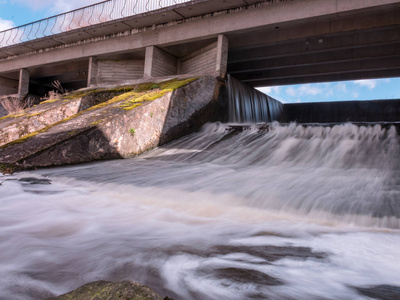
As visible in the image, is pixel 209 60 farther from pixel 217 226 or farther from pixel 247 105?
pixel 217 226

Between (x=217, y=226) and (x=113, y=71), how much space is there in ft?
48.7

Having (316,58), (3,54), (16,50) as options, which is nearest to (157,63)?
(316,58)

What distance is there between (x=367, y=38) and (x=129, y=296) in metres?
13.3

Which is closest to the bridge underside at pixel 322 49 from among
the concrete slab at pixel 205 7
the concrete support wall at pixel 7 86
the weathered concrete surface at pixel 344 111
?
the concrete slab at pixel 205 7

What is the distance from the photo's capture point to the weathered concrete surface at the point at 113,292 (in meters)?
1.21

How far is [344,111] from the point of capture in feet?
50.6

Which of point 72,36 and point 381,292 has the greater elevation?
point 72,36

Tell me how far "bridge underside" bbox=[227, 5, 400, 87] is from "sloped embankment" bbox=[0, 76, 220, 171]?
13.6ft

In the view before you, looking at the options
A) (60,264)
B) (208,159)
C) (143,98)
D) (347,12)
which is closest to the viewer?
(60,264)

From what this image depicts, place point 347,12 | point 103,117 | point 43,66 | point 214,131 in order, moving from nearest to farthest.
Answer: point 103,117, point 214,131, point 347,12, point 43,66

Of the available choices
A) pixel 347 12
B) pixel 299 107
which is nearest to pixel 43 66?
pixel 299 107

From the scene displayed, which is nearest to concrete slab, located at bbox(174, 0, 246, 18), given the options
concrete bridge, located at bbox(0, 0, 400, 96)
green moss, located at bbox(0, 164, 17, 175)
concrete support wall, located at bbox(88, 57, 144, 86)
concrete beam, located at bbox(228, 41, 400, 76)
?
concrete bridge, located at bbox(0, 0, 400, 96)

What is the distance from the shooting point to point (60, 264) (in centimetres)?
196

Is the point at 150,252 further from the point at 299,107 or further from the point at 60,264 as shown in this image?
the point at 299,107
